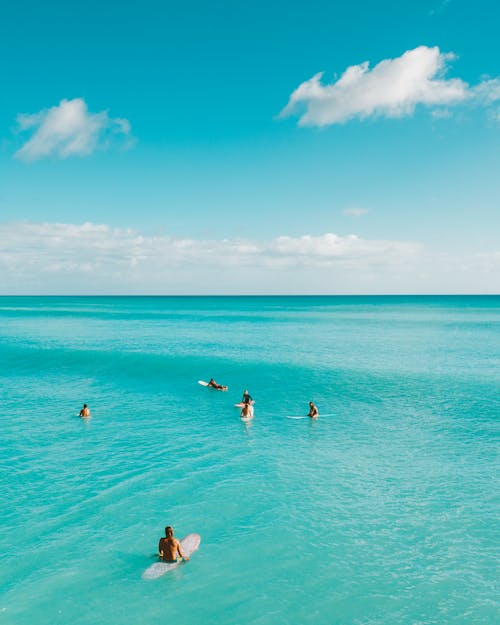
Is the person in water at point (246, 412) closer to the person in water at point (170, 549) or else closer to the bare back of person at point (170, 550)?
the person in water at point (170, 549)

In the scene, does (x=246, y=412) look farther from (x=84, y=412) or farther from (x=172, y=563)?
(x=172, y=563)

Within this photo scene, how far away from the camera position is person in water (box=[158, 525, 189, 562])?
48.2 feet

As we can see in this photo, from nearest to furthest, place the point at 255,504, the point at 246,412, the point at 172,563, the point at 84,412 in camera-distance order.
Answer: the point at 172,563 → the point at 255,504 → the point at 84,412 → the point at 246,412

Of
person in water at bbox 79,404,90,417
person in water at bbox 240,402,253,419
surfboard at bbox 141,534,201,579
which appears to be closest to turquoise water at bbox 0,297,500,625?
surfboard at bbox 141,534,201,579

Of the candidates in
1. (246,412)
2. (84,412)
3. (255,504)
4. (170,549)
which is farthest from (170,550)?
(84,412)

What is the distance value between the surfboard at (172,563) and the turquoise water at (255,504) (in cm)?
24

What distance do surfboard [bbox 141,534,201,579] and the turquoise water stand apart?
0.24 meters

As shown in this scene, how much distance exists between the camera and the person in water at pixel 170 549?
14.7 meters

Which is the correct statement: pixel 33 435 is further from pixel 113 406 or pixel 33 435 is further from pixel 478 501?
pixel 478 501

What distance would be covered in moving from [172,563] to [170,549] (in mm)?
468

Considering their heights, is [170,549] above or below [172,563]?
above

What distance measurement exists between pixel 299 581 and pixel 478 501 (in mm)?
9478

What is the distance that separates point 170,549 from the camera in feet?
48.3

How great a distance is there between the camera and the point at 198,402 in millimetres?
36312
